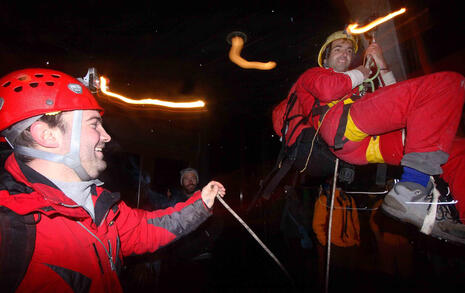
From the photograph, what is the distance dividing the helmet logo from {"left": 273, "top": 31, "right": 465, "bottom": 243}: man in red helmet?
214 centimetres

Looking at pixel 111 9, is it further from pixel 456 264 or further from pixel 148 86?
pixel 456 264

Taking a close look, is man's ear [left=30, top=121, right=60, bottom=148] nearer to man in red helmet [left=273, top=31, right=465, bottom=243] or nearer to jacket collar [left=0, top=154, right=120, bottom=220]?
jacket collar [left=0, top=154, right=120, bottom=220]

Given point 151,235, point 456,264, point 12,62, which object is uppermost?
point 12,62

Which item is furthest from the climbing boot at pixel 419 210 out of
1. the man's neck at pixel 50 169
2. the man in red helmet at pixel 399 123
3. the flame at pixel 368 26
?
the man's neck at pixel 50 169

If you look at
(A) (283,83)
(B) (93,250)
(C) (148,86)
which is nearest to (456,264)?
(A) (283,83)

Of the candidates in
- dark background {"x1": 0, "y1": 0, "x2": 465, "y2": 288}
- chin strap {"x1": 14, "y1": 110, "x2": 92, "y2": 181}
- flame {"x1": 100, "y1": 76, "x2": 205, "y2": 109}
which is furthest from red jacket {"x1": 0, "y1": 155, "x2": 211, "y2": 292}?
flame {"x1": 100, "y1": 76, "x2": 205, "y2": 109}

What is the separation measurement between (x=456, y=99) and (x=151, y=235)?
270cm

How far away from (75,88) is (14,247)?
1.39m

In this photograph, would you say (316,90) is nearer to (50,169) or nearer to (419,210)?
(419,210)

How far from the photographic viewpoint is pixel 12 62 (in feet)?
13.2

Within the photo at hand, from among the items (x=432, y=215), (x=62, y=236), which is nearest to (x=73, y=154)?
(x=62, y=236)

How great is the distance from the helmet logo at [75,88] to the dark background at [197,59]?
1.35m

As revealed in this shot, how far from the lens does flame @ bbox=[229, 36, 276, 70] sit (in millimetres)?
5104

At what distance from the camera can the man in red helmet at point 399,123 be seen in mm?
1605
